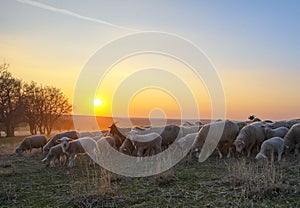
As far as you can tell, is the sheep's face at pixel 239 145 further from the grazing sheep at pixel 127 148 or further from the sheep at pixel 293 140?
the grazing sheep at pixel 127 148

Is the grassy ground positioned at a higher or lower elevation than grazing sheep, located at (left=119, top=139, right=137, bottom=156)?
lower

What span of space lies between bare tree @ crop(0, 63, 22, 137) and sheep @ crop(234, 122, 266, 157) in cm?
3737

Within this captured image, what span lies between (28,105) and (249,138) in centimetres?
4208

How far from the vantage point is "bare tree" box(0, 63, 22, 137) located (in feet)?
142

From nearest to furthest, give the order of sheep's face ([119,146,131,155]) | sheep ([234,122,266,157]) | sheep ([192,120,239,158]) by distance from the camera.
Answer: sheep ([234,122,266,157]), sheep ([192,120,239,158]), sheep's face ([119,146,131,155])

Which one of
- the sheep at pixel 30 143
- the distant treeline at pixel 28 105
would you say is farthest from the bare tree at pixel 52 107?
the sheep at pixel 30 143

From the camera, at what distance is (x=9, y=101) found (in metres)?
44.2

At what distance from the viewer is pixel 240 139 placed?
14641 millimetres

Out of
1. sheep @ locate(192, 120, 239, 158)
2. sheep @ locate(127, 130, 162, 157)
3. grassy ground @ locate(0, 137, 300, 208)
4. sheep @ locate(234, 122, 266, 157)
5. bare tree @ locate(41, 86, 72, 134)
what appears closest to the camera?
grassy ground @ locate(0, 137, 300, 208)

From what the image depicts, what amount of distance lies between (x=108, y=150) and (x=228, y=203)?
1066 cm

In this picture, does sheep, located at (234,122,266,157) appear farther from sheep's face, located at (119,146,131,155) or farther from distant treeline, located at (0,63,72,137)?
distant treeline, located at (0,63,72,137)

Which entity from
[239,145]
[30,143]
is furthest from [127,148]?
[30,143]

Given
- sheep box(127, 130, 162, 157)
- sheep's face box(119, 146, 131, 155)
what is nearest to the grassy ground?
sheep box(127, 130, 162, 157)

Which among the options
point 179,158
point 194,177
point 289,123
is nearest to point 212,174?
point 194,177
